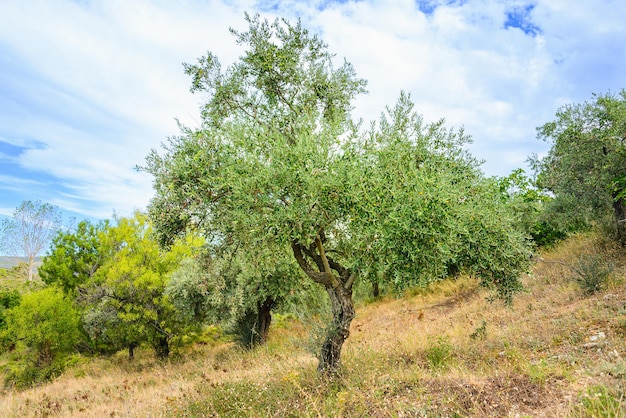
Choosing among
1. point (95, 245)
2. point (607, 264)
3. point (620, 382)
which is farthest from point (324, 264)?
point (95, 245)

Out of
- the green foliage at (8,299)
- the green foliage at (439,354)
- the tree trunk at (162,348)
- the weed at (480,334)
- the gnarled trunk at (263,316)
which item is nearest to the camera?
the green foliage at (439,354)

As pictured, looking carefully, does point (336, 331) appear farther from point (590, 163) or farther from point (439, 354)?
point (590, 163)

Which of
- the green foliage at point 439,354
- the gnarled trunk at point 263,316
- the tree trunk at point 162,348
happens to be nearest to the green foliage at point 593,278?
the green foliage at point 439,354

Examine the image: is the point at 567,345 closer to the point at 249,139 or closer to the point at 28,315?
the point at 249,139

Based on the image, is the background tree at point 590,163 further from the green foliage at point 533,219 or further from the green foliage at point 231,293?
the green foliage at point 231,293

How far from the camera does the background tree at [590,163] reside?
667 inches

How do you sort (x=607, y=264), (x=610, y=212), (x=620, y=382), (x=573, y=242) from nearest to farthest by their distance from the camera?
(x=620, y=382) → (x=607, y=264) → (x=610, y=212) → (x=573, y=242)

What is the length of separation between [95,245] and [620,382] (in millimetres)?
36827

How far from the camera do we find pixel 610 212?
1948cm

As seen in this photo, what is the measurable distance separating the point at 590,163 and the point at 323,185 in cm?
1792

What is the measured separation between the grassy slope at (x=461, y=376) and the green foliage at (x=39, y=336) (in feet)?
34.3

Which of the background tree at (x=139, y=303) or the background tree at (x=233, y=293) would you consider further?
the background tree at (x=139, y=303)

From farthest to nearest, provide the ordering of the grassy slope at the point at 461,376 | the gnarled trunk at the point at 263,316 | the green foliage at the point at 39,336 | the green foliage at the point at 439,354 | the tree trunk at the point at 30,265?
the tree trunk at the point at 30,265, the green foliage at the point at 39,336, the gnarled trunk at the point at 263,316, the green foliage at the point at 439,354, the grassy slope at the point at 461,376

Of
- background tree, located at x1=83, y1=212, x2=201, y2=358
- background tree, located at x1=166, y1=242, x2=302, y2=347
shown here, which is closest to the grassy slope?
background tree, located at x1=166, y1=242, x2=302, y2=347
